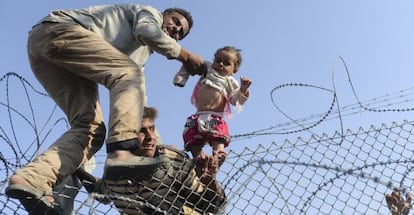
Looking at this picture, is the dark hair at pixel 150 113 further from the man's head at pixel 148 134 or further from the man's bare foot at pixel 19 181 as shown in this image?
the man's bare foot at pixel 19 181

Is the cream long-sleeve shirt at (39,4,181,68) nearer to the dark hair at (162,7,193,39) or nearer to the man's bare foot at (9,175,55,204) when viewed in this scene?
the dark hair at (162,7,193,39)

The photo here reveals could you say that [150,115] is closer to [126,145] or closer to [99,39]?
[99,39]

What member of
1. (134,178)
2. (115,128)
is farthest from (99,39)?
(134,178)

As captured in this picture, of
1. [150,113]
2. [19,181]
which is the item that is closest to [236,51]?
[150,113]

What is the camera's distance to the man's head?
13.2 ft

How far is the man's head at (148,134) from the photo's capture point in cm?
403

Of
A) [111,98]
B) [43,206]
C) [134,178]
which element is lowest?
[43,206]

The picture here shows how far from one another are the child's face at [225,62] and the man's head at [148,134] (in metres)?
0.91

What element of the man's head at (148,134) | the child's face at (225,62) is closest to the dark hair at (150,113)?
the man's head at (148,134)

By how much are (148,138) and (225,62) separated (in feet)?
4.09

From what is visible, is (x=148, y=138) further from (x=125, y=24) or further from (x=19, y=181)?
(x=19, y=181)

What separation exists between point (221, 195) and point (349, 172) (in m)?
1.00

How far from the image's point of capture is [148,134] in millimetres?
4203

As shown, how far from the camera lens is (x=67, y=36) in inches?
149
